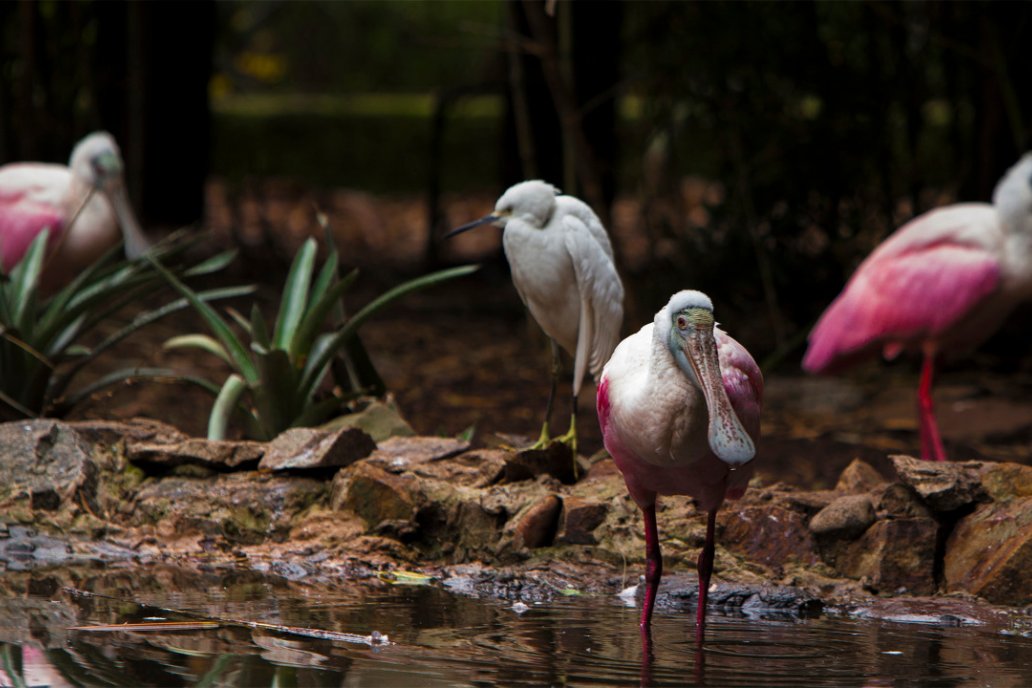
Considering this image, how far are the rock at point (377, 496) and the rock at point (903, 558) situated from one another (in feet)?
4.62

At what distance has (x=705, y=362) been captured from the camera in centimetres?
381

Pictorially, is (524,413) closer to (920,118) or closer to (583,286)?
(583,286)

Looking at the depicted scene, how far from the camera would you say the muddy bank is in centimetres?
452

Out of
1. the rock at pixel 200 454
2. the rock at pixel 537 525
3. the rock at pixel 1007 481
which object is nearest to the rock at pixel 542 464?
the rock at pixel 537 525

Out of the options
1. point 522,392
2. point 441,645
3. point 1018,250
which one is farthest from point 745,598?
point 522,392

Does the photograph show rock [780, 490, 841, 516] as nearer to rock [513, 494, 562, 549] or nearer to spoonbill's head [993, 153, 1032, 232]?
rock [513, 494, 562, 549]

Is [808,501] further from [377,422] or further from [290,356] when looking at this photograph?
[290,356]

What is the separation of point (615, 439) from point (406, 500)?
3.08 feet

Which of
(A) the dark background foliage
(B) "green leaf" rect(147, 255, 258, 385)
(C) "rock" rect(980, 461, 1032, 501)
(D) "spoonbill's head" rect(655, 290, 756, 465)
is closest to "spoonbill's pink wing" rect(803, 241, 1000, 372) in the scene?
(A) the dark background foliage

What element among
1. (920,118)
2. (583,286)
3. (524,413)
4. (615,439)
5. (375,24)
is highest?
(375,24)

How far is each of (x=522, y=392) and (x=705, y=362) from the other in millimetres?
4103

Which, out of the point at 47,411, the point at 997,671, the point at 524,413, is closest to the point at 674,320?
the point at 997,671

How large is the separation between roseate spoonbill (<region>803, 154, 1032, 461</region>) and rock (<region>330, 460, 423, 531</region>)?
270 cm

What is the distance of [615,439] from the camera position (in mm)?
4156
